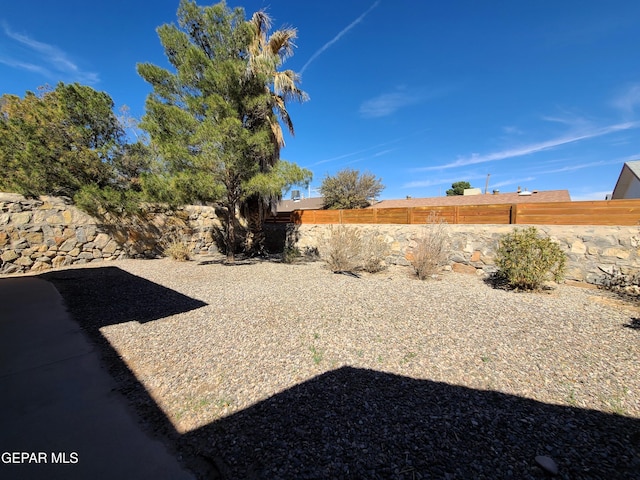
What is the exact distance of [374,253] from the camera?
341 inches

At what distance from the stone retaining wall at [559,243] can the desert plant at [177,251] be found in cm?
534

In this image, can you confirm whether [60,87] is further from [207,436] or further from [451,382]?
[451,382]

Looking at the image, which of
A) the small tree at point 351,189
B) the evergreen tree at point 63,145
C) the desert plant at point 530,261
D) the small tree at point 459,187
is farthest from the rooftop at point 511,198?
the small tree at point 459,187

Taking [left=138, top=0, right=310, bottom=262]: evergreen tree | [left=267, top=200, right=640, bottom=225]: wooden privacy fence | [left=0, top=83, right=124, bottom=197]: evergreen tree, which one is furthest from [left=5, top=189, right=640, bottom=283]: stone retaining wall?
[left=138, top=0, right=310, bottom=262]: evergreen tree

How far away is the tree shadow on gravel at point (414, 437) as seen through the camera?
1686 millimetres

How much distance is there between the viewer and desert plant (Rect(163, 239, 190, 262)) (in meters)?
9.40

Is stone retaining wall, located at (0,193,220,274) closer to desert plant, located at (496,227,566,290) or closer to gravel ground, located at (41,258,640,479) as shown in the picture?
gravel ground, located at (41,258,640,479)

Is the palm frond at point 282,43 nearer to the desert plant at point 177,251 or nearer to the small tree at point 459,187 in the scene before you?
the desert plant at point 177,251

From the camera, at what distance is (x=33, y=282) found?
20.8 feet

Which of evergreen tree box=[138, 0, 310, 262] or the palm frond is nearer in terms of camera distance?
evergreen tree box=[138, 0, 310, 262]

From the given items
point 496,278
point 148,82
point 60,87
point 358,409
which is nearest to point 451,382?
point 358,409

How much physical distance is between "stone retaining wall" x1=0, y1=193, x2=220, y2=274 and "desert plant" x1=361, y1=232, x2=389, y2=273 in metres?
6.83

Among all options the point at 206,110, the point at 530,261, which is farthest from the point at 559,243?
the point at 206,110

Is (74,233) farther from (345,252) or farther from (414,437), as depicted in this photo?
(414,437)
